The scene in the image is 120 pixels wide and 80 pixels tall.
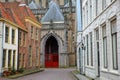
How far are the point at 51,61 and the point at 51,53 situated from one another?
8.15 ft

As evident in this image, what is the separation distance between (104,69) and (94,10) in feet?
17.2

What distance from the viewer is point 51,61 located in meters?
56.3

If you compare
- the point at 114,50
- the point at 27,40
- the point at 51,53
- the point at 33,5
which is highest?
the point at 33,5

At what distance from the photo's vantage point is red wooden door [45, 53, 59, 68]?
55.6 m

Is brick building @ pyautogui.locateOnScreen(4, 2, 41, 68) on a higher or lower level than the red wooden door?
higher

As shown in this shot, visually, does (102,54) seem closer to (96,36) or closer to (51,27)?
(96,36)

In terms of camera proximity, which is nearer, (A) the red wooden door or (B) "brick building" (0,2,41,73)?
(B) "brick building" (0,2,41,73)

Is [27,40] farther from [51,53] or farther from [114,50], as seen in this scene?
[51,53]

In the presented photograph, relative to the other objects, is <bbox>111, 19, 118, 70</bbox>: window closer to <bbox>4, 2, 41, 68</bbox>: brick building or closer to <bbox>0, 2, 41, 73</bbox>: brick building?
<bbox>0, 2, 41, 73</bbox>: brick building

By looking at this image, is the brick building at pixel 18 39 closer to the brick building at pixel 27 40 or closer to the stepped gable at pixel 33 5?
the brick building at pixel 27 40

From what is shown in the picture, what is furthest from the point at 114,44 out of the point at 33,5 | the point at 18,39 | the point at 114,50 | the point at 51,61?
the point at 33,5

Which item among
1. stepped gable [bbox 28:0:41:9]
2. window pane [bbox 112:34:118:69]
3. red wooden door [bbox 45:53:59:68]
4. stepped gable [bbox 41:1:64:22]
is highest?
stepped gable [bbox 28:0:41:9]

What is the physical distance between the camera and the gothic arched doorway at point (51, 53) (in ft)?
183

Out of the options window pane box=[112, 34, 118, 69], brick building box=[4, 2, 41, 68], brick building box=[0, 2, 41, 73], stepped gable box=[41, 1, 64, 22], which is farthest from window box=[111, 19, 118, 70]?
stepped gable box=[41, 1, 64, 22]
